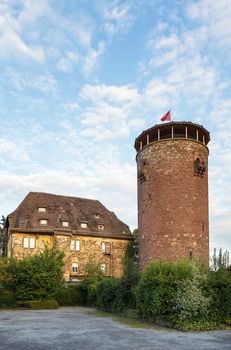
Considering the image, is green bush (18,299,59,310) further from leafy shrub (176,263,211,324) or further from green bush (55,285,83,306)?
leafy shrub (176,263,211,324)

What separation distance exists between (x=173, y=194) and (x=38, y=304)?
13661mm

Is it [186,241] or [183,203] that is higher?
[183,203]

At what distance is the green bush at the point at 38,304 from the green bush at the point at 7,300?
1.80 ft

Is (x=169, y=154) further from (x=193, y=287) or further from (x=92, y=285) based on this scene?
(x=193, y=287)

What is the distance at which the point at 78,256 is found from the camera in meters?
43.1

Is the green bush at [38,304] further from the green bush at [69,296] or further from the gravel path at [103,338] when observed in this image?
the gravel path at [103,338]

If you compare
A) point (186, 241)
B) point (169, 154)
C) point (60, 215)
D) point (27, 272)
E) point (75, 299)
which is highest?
point (169, 154)

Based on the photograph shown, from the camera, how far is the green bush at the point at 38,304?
30031mm

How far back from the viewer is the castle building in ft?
→ 136

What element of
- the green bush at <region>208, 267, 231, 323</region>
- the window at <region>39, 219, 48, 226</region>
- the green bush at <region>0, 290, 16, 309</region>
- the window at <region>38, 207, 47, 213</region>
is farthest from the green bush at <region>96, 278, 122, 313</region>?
the window at <region>38, 207, 47, 213</region>

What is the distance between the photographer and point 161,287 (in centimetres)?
1812

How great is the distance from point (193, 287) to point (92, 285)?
55.1 feet

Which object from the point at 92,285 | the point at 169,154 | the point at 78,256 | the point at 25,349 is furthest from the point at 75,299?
the point at 25,349

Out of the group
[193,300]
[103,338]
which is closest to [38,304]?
[193,300]
